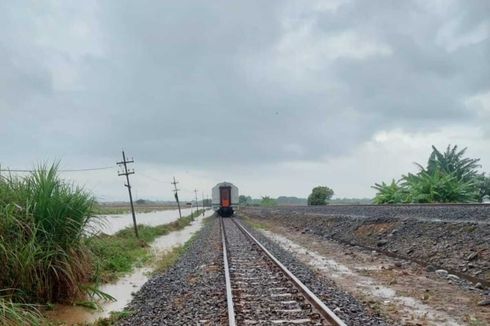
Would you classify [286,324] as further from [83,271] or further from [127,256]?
[127,256]

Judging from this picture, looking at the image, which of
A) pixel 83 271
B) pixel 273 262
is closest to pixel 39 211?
pixel 83 271

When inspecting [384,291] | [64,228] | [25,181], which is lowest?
[384,291]

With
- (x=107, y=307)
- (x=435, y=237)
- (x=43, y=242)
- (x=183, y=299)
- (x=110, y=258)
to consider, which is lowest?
(x=107, y=307)

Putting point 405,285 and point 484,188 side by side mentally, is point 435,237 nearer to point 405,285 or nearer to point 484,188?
point 405,285

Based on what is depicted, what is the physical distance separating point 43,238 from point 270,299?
418cm

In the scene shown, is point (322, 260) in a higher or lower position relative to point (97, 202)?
lower

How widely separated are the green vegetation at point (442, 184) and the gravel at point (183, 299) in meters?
19.5

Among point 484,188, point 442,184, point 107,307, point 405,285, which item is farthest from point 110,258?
point 484,188

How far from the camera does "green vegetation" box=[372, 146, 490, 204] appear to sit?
89.7ft

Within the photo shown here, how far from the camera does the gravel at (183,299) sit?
6.86 metres

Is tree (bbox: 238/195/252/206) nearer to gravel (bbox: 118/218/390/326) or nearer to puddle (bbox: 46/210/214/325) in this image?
puddle (bbox: 46/210/214/325)

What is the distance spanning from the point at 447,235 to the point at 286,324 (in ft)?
28.1

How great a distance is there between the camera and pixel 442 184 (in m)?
27.3

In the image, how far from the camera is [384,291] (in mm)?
8711
